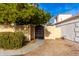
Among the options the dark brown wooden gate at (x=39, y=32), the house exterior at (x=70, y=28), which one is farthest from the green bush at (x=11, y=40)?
the house exterior at (x=70, y=28)

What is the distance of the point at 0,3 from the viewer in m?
10.8

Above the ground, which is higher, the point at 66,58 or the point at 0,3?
the point at 0,3

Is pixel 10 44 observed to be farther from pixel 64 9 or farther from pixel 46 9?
pixel 64 9

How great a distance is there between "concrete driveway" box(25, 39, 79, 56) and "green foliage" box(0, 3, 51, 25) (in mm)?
1226

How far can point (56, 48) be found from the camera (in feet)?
→ 35.8

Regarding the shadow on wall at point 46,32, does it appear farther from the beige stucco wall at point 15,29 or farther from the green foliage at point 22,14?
the beige stucco wall at point 15,29

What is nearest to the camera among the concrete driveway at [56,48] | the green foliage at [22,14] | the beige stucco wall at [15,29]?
the concrete driveway at [56,48]

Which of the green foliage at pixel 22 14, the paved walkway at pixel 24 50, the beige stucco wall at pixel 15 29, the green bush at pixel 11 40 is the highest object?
the green foliage at pixel 22 14

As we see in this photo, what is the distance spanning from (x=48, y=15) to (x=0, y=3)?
242 centimetres

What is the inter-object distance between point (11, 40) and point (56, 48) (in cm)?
227

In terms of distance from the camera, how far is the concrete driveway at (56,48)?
1021 cm

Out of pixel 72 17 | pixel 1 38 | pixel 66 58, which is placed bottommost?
pixel 66 58

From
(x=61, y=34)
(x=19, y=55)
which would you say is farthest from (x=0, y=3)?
(x=61, y=34)

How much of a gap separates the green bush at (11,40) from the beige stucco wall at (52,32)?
5.06ft
